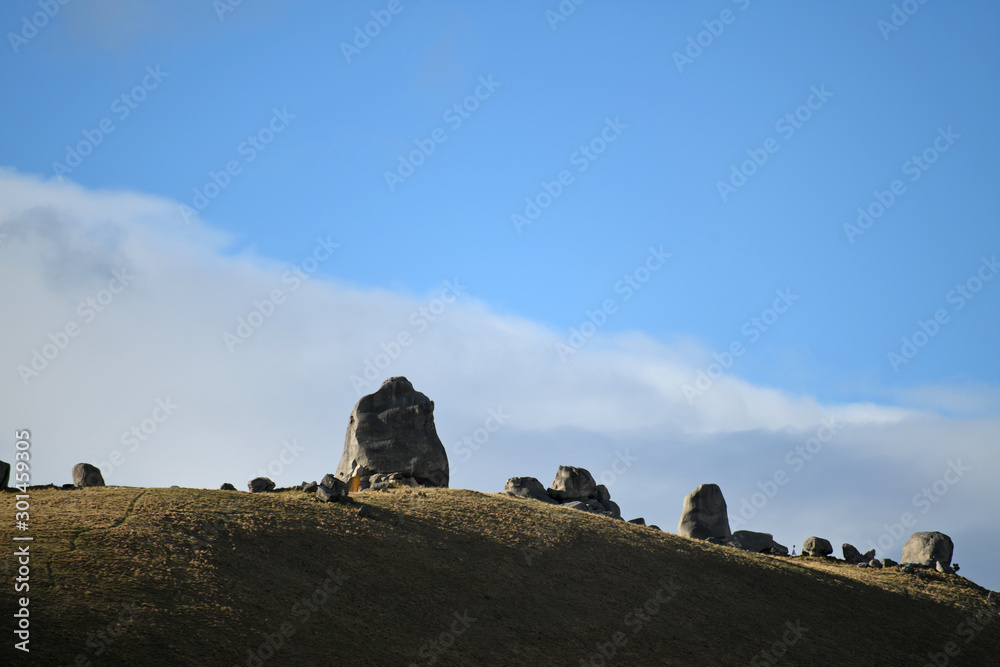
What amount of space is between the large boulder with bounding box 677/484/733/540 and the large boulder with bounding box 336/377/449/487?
12488 mm

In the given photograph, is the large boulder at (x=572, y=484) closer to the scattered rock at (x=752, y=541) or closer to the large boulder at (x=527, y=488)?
the large boulder at (x=527, y=488)

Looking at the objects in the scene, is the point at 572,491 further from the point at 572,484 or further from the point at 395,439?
the point at 395,439

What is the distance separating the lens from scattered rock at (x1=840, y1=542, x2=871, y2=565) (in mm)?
52406

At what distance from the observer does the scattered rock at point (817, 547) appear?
175 feet

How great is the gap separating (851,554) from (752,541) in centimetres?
572

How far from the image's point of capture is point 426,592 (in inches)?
1280

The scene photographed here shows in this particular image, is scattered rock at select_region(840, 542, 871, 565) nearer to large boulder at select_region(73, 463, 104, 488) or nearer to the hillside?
the hillside

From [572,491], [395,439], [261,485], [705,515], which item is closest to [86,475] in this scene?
[261,485]

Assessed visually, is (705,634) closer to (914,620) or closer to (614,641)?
(614,641)

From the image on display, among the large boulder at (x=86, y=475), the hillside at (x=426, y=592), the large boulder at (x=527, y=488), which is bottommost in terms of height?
the hillside at (x=426, y=592)

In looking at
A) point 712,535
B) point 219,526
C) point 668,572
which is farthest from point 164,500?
point 712,535

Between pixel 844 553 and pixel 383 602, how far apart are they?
101 ft

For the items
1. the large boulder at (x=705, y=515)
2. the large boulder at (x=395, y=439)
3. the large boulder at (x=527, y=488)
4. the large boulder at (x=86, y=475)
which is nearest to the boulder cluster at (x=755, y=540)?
the large boulder at (x=705, y=515)

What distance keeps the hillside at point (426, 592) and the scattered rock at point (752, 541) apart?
548cm
